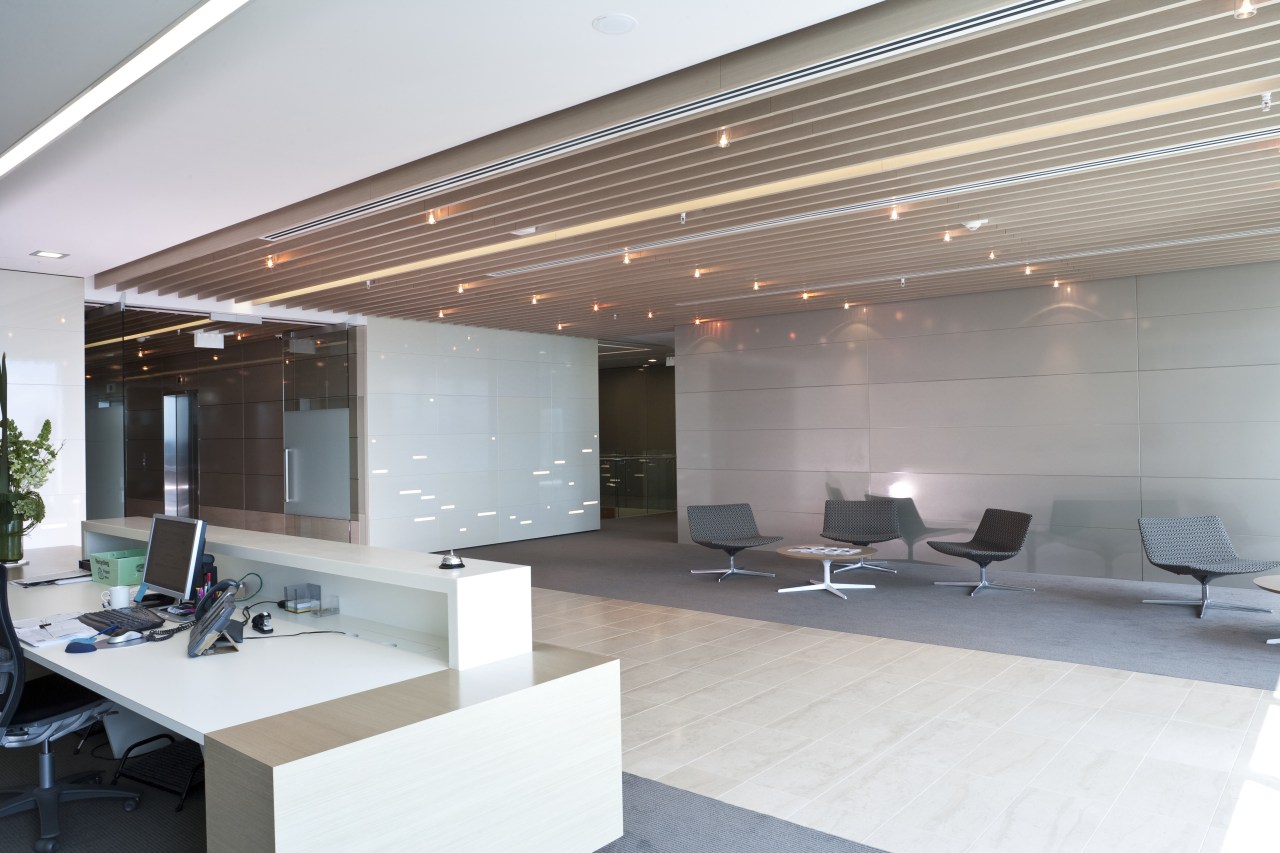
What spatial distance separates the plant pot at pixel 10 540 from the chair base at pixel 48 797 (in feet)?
8.46

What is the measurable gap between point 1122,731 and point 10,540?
6.97 m

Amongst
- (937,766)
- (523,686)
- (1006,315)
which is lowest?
(937,766)

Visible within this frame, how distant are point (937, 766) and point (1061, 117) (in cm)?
340

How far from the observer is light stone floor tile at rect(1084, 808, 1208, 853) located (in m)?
3.26

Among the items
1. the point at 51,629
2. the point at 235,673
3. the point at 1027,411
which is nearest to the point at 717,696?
the point at 235,673

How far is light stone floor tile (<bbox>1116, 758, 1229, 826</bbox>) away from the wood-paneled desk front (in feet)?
7.62

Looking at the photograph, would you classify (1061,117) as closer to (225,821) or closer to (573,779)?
(573,779)

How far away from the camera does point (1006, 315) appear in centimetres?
967

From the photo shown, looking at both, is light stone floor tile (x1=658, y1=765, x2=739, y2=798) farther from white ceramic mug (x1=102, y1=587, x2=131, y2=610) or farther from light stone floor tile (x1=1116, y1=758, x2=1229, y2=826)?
white ceramic mug (x1=102, y1=587, x2=131, y2=610)

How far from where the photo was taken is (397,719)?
8.49ft

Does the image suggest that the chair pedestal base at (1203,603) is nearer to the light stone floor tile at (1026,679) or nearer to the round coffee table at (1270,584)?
the round coffee table at (1270,584)

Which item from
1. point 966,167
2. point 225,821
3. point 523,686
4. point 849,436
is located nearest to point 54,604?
point 225,821

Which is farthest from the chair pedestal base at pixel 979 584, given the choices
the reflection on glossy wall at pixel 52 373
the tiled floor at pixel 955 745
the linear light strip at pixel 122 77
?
the reflection on glossy wall at pixel 52 373

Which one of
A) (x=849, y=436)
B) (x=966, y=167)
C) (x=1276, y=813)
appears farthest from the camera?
(x=849, y=436)
